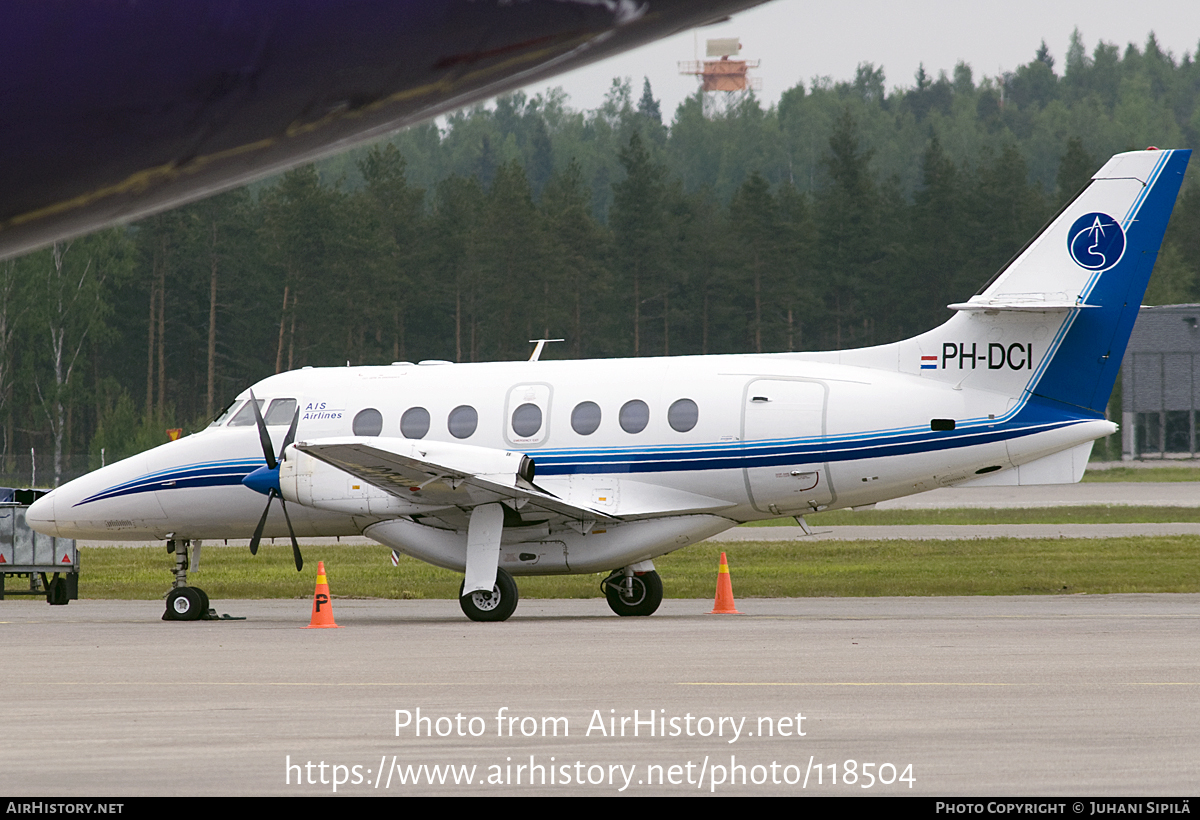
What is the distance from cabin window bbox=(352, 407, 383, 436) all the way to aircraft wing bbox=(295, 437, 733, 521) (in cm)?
162

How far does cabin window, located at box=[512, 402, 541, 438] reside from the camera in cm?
1911

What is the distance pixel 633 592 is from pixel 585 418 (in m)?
2.54

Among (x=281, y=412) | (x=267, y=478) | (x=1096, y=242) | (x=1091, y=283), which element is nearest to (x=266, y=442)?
(x=267, y=478)

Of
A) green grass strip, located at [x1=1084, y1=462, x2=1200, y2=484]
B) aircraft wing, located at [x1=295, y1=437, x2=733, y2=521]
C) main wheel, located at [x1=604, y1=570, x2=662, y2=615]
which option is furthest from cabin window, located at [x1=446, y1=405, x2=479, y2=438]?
green grass strip, located at [x1=1084, y1=462, x2=1200, y2=484]

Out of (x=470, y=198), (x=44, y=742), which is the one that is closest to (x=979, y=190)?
(x=470, y=198)

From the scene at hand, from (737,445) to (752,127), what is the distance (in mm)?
134114

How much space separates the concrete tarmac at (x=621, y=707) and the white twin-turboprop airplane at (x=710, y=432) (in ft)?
4.07

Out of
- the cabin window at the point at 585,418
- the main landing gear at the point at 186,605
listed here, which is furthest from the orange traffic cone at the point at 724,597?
the main landing gear at the point at 186,605

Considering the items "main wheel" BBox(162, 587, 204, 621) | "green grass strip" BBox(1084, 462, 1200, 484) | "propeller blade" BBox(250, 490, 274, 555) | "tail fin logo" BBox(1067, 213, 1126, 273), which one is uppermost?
"tail fin logo" BBox(1067, 213, 1126, 273)

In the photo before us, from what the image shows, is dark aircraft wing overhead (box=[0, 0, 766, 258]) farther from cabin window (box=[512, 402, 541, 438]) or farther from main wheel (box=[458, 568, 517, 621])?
cabin window (box=[512, 402, 541, 438])

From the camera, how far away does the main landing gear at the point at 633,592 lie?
1975cm

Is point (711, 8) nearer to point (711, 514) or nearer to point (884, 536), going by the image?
point (711, 514)

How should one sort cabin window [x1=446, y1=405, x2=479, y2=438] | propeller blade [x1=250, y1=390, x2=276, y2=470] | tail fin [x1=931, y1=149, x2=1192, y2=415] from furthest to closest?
cabin window [x1=446, y1=405, x2=479, y2=438] → propeller blade [x1=250, y1=390, x2=276, y2=470] → tail fin [x1=931, y1=149, x2=1192, y2=415]

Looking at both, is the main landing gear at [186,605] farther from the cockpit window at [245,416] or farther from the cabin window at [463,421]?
the cabin window at [463,421]
